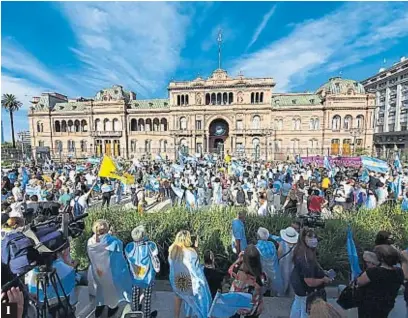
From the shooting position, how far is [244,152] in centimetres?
4688

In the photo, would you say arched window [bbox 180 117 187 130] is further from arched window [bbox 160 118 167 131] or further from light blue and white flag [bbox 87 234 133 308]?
light blue and white flag [bbox 87 234 133 308]

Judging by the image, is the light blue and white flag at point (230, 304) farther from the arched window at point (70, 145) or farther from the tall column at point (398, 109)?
the tall column at point (398, 109)

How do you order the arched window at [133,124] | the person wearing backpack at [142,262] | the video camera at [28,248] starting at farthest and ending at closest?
the arched window at [133,124] → the person wearing backpack at [142,262] → the video camera at [28,248]

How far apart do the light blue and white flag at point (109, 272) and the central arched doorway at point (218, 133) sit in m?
48.5

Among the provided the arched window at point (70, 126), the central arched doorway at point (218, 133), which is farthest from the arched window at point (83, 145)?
the central arched doorway at point (218, 133)

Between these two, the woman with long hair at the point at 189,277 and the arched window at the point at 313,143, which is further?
the arched window at the point at 313,143

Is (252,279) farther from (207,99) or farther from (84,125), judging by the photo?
(84,125)

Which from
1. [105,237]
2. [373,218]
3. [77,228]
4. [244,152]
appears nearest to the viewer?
[77,228]

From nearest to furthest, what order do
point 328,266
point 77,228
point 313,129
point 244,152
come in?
1. point 77,228
2. point 328,266
3. point 244,152
4. point 313,129

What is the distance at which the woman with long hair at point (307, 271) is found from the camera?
294 centimetres

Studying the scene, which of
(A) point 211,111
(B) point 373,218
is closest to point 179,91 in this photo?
(A) point 211,111

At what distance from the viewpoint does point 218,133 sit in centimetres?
5278

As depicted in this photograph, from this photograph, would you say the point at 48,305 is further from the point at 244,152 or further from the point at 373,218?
the point at 244,152

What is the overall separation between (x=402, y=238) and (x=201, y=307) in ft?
15.8
